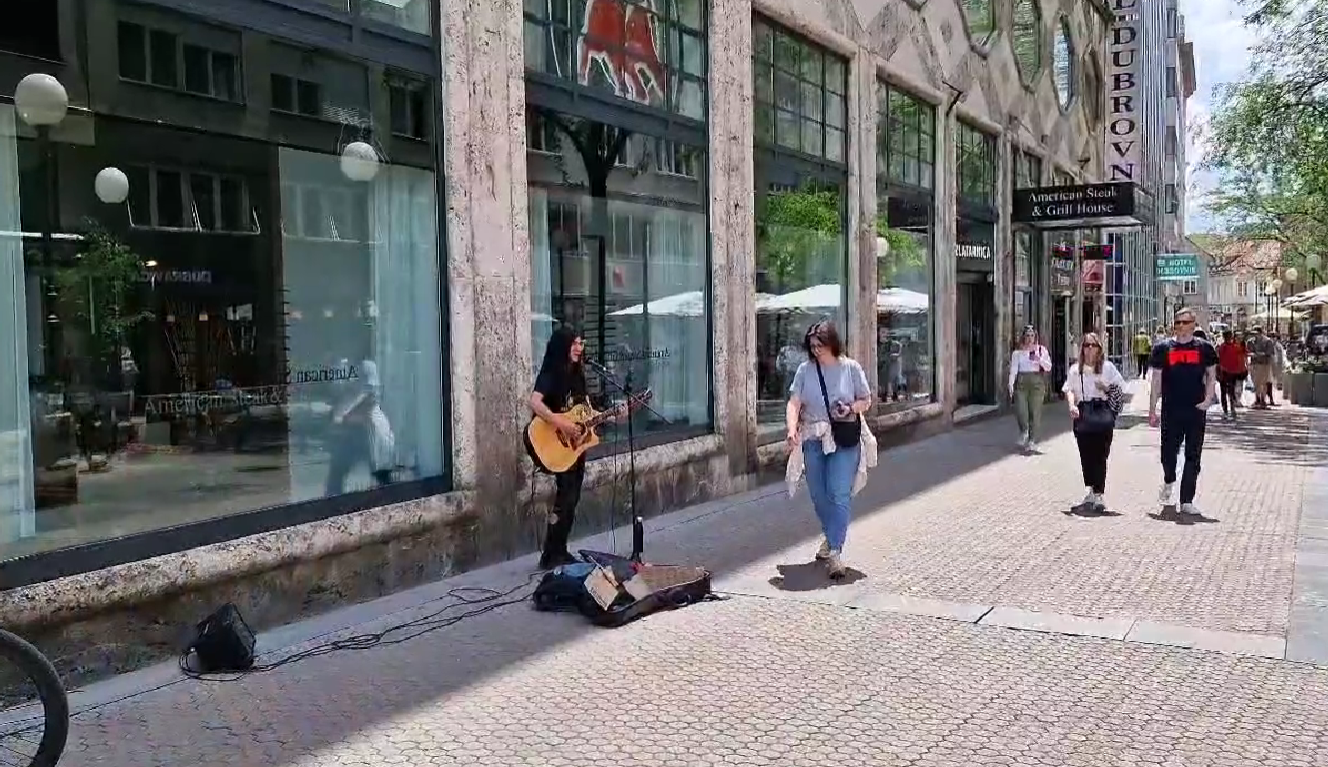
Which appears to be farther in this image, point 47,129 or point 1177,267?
Result: point 1177,267

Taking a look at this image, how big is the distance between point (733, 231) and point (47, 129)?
6573mm

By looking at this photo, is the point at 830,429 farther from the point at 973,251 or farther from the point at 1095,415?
the point at 973,251

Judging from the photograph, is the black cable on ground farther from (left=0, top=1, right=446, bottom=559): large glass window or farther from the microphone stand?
(left=0, top=1, right=446, bottom=559): large glass window

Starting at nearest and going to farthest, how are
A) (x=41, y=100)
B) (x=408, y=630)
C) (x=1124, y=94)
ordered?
(x=41, y=100) → (x=408, y=630) → (x=1124, y=94)

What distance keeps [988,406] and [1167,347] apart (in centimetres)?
1079

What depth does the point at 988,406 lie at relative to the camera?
20578mm

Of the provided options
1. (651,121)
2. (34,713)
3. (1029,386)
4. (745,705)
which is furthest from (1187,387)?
(34,713)

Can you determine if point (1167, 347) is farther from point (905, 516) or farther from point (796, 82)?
point (796, 82)

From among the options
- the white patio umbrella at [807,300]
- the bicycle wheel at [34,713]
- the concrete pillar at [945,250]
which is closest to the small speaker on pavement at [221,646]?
the bicycle wheel at [34,713]

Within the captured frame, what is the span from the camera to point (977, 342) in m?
20.9

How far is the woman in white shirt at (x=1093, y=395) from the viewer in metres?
10.2

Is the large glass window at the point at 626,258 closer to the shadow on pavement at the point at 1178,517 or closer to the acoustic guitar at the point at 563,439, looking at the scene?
the acoustic guitar at the point at 563,439

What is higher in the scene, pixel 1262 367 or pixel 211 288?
pixel 211 288

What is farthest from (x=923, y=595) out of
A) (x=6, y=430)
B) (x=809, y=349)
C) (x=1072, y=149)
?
(x=1072, y=149)
